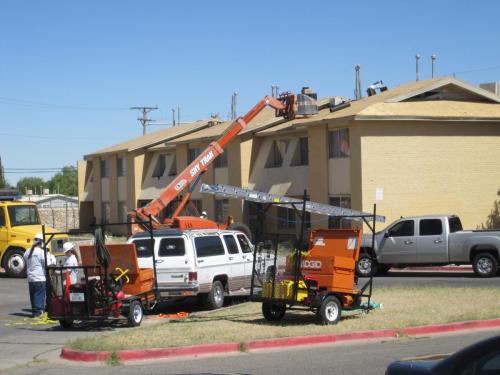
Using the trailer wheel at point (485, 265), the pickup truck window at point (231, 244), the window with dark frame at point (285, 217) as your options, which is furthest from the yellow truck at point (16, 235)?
the trailer wheel at point (485, 265)

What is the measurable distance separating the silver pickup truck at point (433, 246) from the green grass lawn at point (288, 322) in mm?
5732

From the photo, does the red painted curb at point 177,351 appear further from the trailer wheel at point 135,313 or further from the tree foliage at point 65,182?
the tree foliage at point 65,182

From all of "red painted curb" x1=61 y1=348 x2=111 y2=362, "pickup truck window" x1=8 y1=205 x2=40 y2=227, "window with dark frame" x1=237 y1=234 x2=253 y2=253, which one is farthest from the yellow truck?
"red painted curb" x1=61 y1=348 x2=111 y2=362

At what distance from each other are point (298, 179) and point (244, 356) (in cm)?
2544

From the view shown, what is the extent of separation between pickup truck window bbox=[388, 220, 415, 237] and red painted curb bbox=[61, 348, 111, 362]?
15.1 metres

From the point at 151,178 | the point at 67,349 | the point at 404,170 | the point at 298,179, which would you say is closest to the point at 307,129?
the point at 298,179

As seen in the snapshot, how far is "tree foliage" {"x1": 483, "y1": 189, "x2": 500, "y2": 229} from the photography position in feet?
115

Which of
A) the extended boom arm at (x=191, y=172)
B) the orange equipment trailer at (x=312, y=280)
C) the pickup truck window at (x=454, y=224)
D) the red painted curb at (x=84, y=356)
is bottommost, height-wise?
the red painted curb at (x=84, y=356)

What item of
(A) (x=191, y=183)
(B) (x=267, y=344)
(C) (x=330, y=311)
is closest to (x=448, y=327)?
(C) (x=330, y=311)

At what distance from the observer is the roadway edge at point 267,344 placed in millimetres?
12320

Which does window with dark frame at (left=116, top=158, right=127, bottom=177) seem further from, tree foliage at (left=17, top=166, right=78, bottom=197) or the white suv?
tree foliage at (left=17, top=166, right=78, bottom=197)

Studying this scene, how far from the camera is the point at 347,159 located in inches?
1326

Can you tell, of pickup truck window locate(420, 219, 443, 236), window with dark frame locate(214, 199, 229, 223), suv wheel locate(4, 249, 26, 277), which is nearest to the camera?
pickup truck window locate(420, 219, 443, 236)

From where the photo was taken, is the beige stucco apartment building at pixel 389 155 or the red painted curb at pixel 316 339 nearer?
the red painted curb at pixel 316 339
